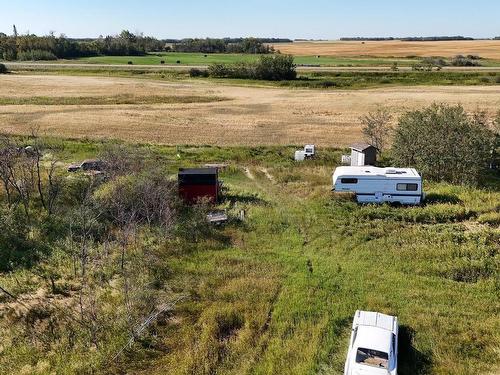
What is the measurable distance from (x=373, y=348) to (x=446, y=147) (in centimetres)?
2113

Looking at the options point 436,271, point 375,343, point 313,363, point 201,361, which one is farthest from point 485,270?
point 201,361

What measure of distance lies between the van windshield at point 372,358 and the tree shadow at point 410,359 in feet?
3.35

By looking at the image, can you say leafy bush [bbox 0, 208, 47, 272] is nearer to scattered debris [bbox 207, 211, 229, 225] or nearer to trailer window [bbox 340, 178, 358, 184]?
scattered debris [bbox 207, 211, 229, 225]

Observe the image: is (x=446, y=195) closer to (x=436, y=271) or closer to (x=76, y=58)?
(x=436, y=271)

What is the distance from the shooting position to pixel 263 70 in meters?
94.2

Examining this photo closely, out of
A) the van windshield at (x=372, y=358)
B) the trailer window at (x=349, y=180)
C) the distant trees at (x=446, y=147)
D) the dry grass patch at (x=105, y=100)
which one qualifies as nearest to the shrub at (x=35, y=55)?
the dry grass patch at (x=105, y=100)

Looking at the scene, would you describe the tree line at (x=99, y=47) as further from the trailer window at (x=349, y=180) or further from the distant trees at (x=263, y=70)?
the trailer window at (x=349, y=180)

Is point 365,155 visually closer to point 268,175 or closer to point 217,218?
point 268,175

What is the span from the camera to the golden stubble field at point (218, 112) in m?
48.0

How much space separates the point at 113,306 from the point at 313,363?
6962 mm

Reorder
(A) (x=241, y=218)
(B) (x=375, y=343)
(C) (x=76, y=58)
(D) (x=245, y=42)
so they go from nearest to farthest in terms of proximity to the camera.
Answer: (B) (x=375, y=343) → (A) (x=241, y=218) → (C) (x=76, y=58) → (D) (x=245, y=42)

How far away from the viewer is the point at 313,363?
13.2 metres

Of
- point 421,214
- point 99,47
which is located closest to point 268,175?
point 421,214

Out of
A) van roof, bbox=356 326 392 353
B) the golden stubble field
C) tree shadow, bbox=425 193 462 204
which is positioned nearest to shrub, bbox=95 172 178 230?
van roof, bbox=356 326 392 353
